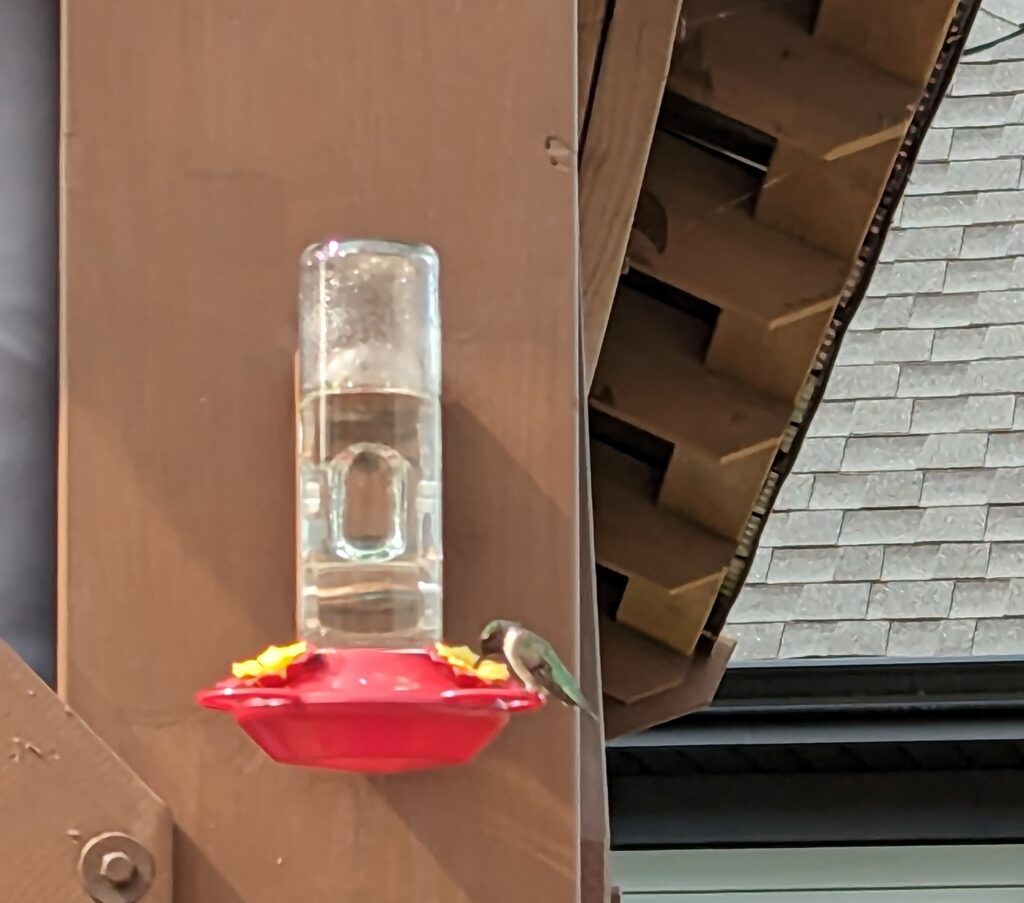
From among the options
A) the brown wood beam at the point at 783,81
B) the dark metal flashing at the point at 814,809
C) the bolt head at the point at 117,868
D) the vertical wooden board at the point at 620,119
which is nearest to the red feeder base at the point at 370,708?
the bolt head at the point at 117,868

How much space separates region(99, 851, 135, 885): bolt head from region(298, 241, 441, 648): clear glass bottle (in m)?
0.12

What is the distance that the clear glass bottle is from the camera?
0.61m

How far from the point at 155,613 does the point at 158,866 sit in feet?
0.37

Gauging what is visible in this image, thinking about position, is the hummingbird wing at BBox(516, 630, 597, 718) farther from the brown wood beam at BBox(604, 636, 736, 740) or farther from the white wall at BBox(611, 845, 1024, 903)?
the white wall at BBox(611, 845, 1024, 903)

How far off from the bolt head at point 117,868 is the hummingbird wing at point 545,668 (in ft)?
0.67

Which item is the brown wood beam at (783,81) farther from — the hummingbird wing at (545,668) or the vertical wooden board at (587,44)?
the hummingbird wing at (545,668)

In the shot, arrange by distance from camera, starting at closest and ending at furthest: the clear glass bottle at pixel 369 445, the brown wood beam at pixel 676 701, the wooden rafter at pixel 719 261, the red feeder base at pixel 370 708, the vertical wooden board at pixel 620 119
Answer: the red feeder base at pixel 370 708 < the clear glass bottle at pixel 369 445 < the vertical wooden board at pixel 620 119 < the wooden rafter at pixel 719 261 < the brown wood beam at pixel 676 701

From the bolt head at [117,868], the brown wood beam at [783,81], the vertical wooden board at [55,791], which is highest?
the brown wood beam at [783,81]

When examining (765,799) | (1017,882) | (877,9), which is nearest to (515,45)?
(877,9)

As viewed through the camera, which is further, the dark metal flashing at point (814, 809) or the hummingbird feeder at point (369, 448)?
the dark metal flashing at point (814, 809)

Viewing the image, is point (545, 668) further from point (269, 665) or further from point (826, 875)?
point (826, 875)

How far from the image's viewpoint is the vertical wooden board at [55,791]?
0.58m

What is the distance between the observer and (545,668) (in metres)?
0.53

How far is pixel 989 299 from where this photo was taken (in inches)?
78.4
